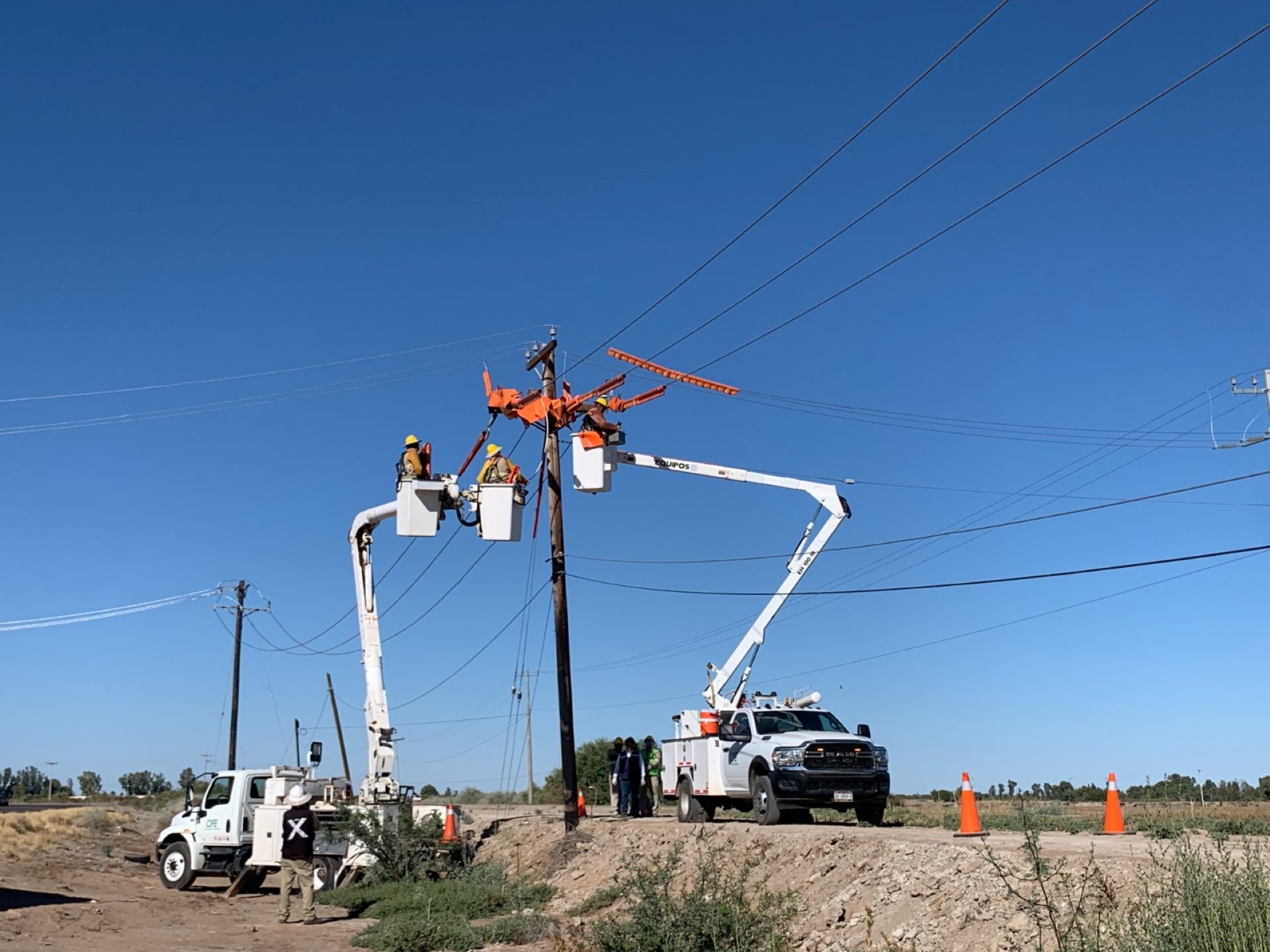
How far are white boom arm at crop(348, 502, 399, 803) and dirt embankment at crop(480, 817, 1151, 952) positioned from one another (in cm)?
600

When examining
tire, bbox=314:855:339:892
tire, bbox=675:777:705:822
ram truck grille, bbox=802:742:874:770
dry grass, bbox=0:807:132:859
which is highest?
ram truck grille, bbox=802:742:874:770

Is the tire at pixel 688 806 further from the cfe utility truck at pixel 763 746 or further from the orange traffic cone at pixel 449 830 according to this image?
the orange traffic cone at pixel 449 830

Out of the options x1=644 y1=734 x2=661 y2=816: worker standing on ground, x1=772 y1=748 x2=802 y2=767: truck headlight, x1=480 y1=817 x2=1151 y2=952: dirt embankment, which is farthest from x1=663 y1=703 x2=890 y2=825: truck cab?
x1=644 y1=734 x2=661 y2=816: worker standing on ground

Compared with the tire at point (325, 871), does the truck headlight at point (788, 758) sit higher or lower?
higher

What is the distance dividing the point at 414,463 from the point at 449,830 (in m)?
8.33

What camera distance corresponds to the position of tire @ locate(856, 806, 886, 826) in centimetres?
1945

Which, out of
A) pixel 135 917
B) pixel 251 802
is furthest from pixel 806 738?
pixel 251 802

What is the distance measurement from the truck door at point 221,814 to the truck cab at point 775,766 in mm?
8628

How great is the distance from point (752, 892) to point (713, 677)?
9.99 m

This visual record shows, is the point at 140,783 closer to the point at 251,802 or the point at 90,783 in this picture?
the point at 90,783

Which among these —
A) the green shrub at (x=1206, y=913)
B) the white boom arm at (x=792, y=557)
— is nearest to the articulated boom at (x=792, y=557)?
the white boom arm at (x=792, y=557)

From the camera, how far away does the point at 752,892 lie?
47.2 ft

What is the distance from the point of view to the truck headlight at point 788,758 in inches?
744

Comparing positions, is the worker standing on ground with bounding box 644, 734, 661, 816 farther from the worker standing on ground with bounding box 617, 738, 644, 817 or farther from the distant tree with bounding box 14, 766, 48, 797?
the distant tree with bounding box 14, 766, 48, 797
